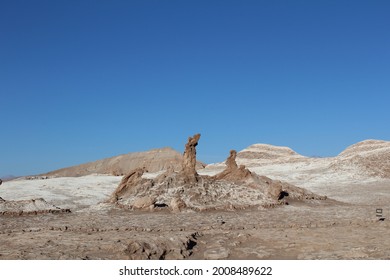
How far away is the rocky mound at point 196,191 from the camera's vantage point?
2325cm

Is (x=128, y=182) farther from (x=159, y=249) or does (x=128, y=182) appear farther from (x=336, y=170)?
(x=336, y=170)

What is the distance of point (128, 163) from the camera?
247ft

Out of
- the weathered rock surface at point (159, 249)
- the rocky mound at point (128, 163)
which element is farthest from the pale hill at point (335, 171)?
the weathered rock surface at point (159, 249)

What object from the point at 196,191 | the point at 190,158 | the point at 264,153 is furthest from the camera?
the point at 264,153

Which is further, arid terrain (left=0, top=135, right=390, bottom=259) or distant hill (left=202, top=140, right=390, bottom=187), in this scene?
distant hill (left=202, top=140, right=390, bottom=187)

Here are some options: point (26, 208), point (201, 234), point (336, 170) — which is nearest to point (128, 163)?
point (336, 170)

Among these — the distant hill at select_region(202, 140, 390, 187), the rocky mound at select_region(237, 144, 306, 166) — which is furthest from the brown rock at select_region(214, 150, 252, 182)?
the rocky mound at select_region(237, 144, 306, 166)

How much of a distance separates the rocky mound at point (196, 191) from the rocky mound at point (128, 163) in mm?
40747

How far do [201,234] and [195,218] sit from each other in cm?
507

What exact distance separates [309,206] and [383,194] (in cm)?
948

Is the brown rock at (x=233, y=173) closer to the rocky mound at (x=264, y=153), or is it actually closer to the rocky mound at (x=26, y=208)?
the rocky mound at (x=26, y=208)

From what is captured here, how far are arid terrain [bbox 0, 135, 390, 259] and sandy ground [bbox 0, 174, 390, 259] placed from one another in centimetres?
3

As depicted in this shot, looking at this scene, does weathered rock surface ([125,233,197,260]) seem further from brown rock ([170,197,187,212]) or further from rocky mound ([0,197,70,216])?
rocky mound ([0,197,70,216])

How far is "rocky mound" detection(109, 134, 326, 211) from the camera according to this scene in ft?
76.3
